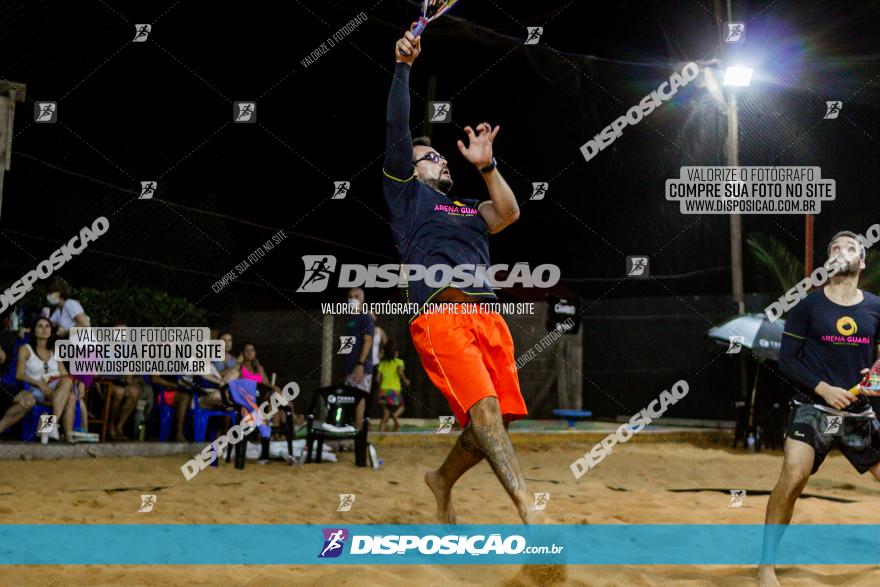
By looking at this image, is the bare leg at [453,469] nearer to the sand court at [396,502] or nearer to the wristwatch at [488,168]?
the sand court at [396,502]

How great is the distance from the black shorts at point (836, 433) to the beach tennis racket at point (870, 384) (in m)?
0.15

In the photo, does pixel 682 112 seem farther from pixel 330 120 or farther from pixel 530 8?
pixel 330 120

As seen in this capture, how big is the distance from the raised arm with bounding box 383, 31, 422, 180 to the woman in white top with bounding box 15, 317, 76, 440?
554 centimetres

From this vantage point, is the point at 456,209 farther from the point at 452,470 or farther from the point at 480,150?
the point at 452,470

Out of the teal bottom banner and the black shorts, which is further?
the black shorts

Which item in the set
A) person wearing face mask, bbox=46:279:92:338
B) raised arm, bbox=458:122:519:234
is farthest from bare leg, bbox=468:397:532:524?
person wearing face mask, bbox=46:279:92:338

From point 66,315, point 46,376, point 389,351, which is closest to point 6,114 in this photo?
point 66,315

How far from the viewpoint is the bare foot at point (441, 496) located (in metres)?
4.40

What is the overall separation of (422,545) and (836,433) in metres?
2.13

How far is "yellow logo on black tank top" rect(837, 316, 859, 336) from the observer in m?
3.94

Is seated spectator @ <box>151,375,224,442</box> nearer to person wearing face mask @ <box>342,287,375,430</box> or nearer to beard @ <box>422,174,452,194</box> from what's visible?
person wearing face mask @ <box>342,287,375,430</box>

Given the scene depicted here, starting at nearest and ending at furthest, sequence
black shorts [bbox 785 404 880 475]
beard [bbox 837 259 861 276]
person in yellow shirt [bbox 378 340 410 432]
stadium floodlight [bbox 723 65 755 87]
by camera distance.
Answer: black shorts [bbox 785 404 880 475] → beard [bbox 837 259 861 276] → stadium floodlight [bbox 723 65 755 87] → person in yellow shirt [bbox 378 340 410 432]

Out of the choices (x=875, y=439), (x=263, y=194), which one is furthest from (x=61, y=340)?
(x=875, y=439)

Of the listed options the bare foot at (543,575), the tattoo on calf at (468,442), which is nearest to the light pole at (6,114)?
the tattoo on calf at (468,442)
